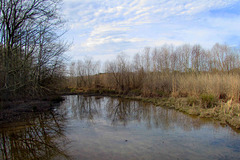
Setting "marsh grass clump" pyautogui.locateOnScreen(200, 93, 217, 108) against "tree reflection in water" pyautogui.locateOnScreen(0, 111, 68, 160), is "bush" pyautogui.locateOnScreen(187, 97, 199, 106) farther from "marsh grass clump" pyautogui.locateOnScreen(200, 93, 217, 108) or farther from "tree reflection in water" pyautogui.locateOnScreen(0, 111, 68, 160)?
"tree reflection in water" pyautogui.locateOnScreen(0, 111, 68, 160)

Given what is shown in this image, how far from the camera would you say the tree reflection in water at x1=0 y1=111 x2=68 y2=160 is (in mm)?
5012

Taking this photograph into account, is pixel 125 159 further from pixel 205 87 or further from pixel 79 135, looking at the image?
pixel 205 87

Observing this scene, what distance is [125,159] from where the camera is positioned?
4.65 m

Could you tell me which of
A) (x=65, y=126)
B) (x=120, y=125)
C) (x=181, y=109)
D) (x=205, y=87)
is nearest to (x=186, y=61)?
(x=205, y=87)

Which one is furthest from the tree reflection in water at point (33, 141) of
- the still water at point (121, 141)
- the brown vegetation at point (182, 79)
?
the brown vegetation at point (182, 79)

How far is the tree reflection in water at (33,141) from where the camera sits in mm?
5012

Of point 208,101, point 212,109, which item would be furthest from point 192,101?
point 212,109

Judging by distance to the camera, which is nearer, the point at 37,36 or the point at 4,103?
the point at 37,36

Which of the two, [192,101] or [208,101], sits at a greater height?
[208,101]

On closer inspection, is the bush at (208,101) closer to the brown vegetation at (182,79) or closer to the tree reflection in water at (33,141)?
the brown vegetation at (182,79)

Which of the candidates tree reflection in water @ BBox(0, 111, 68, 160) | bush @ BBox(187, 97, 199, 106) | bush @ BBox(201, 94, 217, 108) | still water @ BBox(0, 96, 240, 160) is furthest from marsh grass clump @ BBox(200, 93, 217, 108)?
tree reflection in water @ BBox(0, 111, 68, 160)

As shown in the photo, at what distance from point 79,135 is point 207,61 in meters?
23.5

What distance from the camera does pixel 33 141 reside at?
6090 millimetres

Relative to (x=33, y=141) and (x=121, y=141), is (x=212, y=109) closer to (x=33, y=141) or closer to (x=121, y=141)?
(x=121, y=141)
